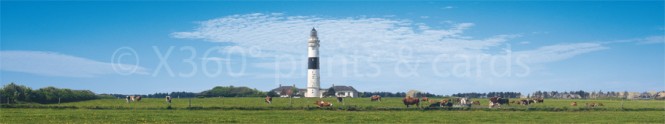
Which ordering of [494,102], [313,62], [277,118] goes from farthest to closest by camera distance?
[313,62] < [494,102] < [277,118]

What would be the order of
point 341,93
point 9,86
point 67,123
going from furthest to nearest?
point 341,93 → point 9,86 → point 67,123

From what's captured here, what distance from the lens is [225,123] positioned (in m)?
Answer: 29.1

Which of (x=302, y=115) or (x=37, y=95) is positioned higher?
(x=37, y=95)

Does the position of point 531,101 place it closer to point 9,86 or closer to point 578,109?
point 578,109

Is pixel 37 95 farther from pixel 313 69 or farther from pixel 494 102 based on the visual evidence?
pixel 313 69

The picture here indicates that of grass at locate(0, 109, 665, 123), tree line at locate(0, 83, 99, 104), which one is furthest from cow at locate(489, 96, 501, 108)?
tree line at locate(0, 83, 99, 104)

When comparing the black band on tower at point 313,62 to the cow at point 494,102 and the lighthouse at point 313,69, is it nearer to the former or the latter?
the lighthouse at point 313,69

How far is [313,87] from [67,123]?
7601cm

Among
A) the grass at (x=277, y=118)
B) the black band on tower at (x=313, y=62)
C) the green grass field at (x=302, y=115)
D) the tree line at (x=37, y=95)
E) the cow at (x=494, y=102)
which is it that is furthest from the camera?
the black band on tower at (x=313, y=62)

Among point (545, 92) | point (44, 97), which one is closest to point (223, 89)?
point (44, 97)

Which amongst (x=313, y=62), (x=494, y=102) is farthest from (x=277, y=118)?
(x=313, y=62)

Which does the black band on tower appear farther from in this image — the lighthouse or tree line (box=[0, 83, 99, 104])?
tree line (box=[0, 83, 99, 104])

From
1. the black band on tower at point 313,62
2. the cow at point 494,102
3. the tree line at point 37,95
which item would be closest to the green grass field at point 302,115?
the cow at point 494,102

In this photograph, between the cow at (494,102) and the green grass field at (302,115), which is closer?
the green grass field at (302,115)
